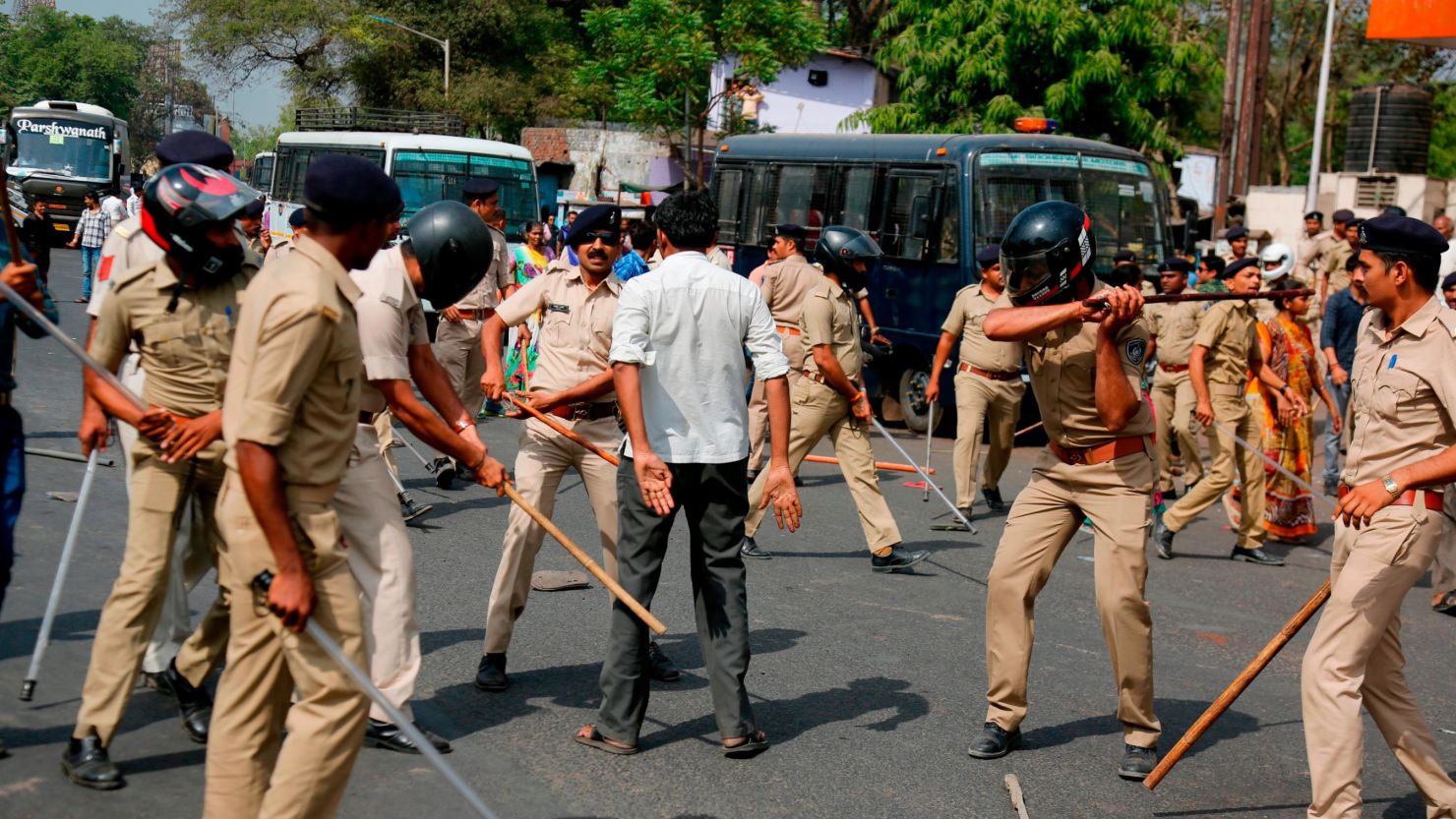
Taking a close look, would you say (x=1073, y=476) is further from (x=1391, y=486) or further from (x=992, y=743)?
(x=1391, y=486)

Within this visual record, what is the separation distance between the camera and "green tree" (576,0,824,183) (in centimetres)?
2716

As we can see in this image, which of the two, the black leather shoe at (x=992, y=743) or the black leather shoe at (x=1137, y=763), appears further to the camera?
the black leather shoe at (x=992, y=743)

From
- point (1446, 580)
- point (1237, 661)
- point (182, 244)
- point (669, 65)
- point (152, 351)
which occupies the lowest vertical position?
point (1237, 661)

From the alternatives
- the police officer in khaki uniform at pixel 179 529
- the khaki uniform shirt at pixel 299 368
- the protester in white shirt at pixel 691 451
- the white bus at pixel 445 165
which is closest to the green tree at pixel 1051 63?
the white bus at pixel 445 165

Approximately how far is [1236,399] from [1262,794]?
482cm

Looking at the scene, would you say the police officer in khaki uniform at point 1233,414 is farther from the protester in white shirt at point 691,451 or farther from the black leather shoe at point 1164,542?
the protester in white shirt at point 691,451

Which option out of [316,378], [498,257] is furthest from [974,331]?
[316,378]

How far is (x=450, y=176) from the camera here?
20.1 meters

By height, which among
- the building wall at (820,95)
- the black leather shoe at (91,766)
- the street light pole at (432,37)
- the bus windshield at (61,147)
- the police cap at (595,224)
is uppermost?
the street light pole at (432,37)

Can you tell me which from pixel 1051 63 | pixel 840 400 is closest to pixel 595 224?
pixel 840 400

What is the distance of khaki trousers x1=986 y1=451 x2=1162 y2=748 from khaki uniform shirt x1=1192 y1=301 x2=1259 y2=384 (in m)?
4.29

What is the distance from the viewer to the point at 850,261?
28.6 feet

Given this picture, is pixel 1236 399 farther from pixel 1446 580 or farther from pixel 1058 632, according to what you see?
pixel 1446 580

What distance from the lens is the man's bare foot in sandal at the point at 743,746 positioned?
4.98 meters
